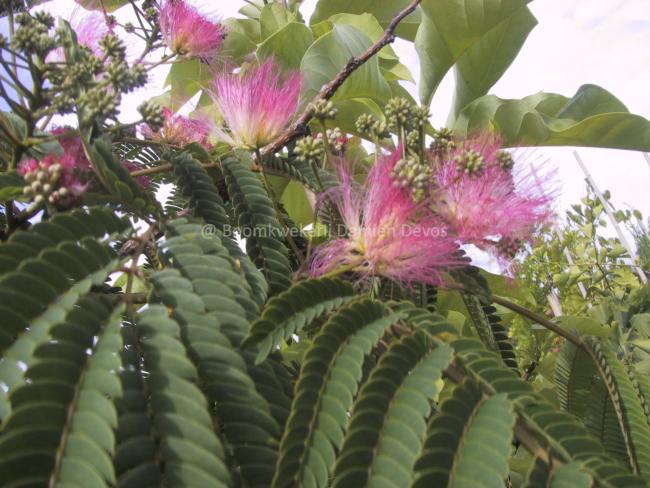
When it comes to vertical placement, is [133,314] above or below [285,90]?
below

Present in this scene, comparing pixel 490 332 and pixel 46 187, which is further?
pixel 490 332

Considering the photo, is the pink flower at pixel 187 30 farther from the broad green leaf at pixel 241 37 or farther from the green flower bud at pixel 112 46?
the broad green leaf at pixel 241 37

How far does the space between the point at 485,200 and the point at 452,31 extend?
864 mm

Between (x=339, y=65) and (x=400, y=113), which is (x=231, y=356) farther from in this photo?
(x=339, y=65)

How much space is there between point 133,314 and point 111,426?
0.19 meters

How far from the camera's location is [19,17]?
37.3 inches

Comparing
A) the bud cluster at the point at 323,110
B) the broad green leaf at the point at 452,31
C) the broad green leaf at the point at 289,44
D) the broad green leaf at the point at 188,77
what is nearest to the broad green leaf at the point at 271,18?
the broad green leaf at the point at 188,77

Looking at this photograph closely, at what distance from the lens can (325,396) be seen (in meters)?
0.60

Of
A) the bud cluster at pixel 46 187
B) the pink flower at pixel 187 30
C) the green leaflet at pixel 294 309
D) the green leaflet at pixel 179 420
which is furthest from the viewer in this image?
the pink flower at pixel 187 30

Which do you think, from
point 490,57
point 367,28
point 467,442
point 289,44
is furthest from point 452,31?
point 467,442

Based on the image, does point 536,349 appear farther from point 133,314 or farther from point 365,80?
point 133,314

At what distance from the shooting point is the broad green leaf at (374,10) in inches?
86.7

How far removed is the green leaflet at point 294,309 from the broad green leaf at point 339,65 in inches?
33.0

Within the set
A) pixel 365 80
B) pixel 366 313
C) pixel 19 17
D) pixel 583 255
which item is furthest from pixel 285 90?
pixel 583 255
